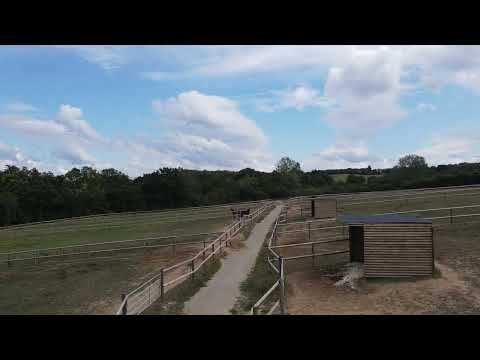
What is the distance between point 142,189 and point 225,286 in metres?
73.6

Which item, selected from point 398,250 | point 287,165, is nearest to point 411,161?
point 287,165

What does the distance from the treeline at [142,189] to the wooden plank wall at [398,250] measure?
53.3m

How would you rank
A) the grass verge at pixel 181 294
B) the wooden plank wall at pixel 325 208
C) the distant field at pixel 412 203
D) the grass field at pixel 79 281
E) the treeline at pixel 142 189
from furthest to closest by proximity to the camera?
the treeline at pixel 142 189, the distant field at pixel 412 203, the wooden plank wall at pixel 325 208, the grass field at pixel 79 281, the grass verge at pixel 181 294

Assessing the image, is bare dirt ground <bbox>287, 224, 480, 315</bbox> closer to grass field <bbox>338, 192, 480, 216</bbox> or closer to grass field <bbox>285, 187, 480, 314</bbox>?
grass field <bbox>285, 187, 480, 314</bbox>

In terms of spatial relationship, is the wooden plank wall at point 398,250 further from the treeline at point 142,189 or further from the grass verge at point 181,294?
the treeline at point 142,189

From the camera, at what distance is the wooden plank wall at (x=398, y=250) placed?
1243 cm

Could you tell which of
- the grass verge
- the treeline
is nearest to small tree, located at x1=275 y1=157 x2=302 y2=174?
the treeline

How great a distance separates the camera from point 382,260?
500 inches

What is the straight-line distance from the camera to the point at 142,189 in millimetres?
83062

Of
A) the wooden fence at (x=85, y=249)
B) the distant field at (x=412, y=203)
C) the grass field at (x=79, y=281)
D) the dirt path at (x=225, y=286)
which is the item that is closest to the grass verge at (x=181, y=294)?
the dirt path at (x=225, y=286)

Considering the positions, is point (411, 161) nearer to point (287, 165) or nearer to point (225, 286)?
point (287, 165)
